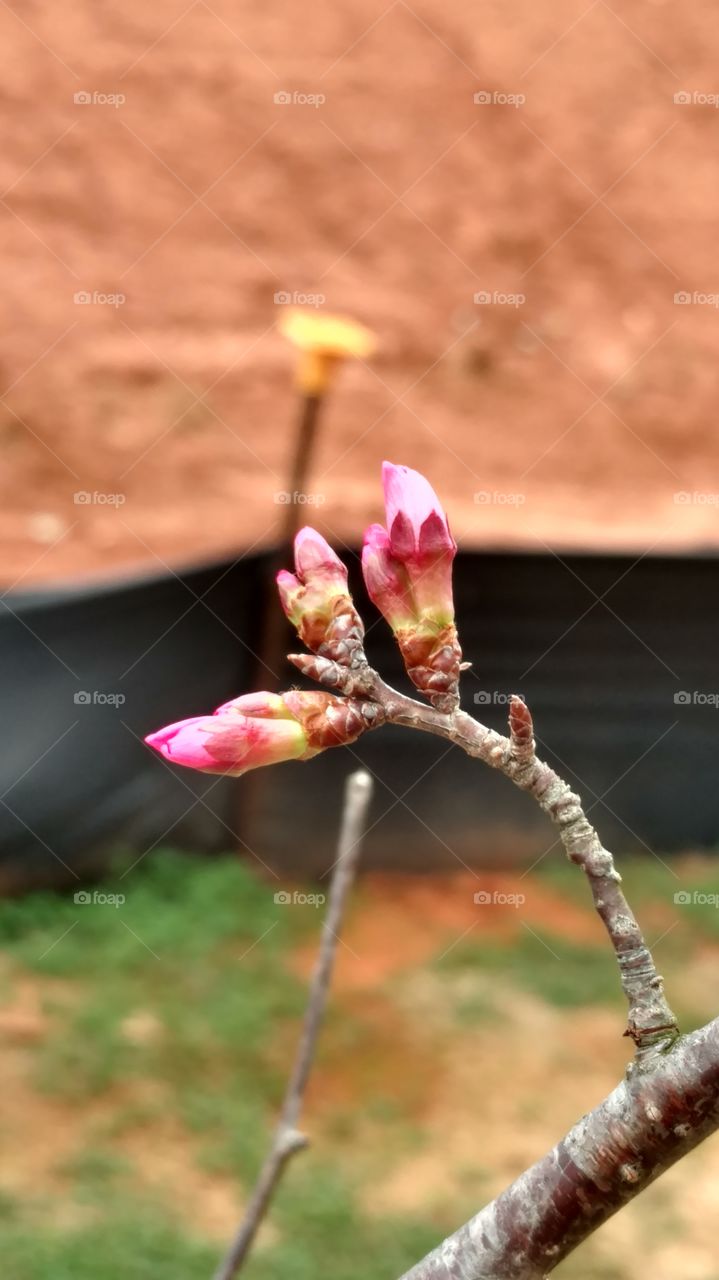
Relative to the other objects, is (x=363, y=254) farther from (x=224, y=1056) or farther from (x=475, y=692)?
(x=224, y=1056)

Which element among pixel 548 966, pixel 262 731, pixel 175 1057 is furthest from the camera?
pixel 548 966

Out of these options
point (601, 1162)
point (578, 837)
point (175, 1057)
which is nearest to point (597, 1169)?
point (601, 1162)

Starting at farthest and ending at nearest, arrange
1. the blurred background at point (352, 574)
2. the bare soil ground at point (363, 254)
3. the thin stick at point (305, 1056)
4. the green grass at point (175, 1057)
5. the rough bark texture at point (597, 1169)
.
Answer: the bare soil ground at point (363, 254), the blurred background at point (352, 574), the green grass at point (175, 1057), the thin stick at point (305, 1056), the rough bark texture at point (597, 1169)

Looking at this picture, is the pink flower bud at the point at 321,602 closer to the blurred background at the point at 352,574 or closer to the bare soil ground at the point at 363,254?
the blurred background at the point at 352,574

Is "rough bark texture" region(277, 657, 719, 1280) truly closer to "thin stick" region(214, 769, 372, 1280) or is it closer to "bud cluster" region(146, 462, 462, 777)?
"bud cluster" region(146, 462, 462, 777)

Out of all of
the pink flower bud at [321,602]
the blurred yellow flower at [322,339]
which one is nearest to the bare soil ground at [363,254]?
the blurred yellow flower at [322,339]

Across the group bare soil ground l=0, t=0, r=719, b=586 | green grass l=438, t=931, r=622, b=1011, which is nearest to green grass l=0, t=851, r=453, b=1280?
green grass l=438, t=931, r=622, b=1011
